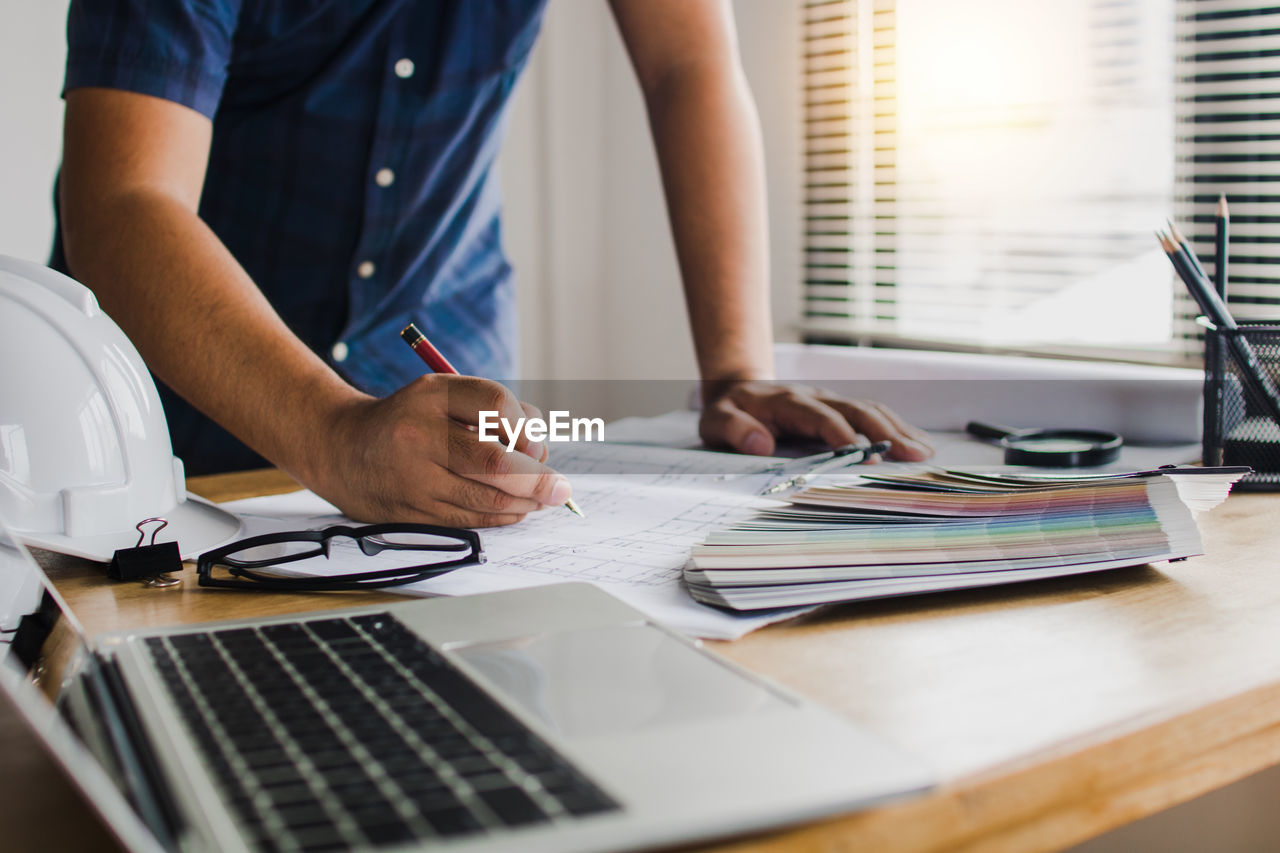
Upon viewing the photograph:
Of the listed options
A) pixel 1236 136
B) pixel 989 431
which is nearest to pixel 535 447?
pixel 989 431

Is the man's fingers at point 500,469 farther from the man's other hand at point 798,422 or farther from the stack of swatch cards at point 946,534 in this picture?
the man's other hand at point 798,422

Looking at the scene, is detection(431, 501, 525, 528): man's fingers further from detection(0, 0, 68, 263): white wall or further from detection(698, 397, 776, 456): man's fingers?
detection(0, 0, 68, 263): white wall

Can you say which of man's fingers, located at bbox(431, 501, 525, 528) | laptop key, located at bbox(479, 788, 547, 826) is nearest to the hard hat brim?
man's fingers, located at bbox(431, 501, 525, 528)

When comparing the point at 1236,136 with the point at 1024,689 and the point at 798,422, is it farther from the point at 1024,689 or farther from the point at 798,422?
the point at 1024,689

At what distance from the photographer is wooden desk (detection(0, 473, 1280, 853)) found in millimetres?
361

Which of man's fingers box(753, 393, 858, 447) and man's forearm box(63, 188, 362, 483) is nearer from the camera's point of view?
man's forearm box(63, 188, 362, 483)

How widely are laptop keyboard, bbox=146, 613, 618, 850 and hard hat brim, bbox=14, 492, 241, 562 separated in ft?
0.72

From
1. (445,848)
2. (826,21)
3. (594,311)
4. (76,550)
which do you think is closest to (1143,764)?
(445,848)

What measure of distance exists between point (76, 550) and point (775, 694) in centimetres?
47

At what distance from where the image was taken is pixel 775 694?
411 millimetres

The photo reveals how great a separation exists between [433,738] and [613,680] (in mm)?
87

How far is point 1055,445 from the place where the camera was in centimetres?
98

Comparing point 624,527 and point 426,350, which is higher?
point 426,350

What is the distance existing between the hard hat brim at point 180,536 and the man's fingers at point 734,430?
1.48 ft
